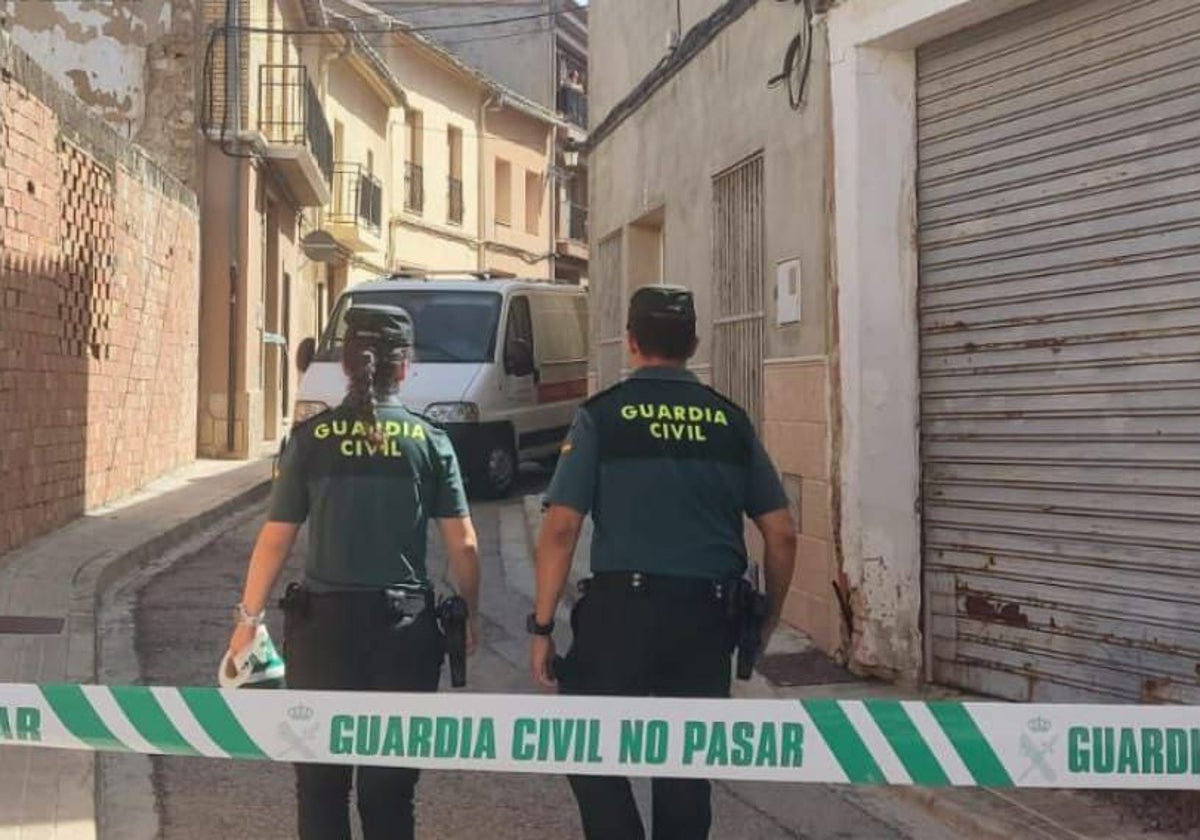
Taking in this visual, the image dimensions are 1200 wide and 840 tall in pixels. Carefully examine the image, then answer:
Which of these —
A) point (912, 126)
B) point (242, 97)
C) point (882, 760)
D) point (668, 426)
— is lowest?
point (882, 760)

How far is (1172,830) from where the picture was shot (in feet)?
15.8

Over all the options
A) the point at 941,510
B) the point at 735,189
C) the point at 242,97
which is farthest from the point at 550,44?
the point at 941,510

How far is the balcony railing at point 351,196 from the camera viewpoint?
2686 centimetres

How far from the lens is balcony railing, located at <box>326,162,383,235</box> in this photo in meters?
26.9

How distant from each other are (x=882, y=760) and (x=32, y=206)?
28.1 feet

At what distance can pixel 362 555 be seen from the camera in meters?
3.69

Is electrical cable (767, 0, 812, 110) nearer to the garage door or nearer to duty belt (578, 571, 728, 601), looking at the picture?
the garage door

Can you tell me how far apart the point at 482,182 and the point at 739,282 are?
27.4 metres

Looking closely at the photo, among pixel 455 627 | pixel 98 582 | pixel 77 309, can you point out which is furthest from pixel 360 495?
pixel 77 309

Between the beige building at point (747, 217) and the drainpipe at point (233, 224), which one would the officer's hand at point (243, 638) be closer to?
the beige building at point (747, 217)

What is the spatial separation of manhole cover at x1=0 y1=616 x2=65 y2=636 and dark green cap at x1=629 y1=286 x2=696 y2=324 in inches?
198

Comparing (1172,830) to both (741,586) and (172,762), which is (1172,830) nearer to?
(741,586)

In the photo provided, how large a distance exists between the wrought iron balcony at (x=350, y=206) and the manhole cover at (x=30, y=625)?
19.2 meters

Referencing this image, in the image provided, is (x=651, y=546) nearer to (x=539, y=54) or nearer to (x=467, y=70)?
(x=467, y=70)
